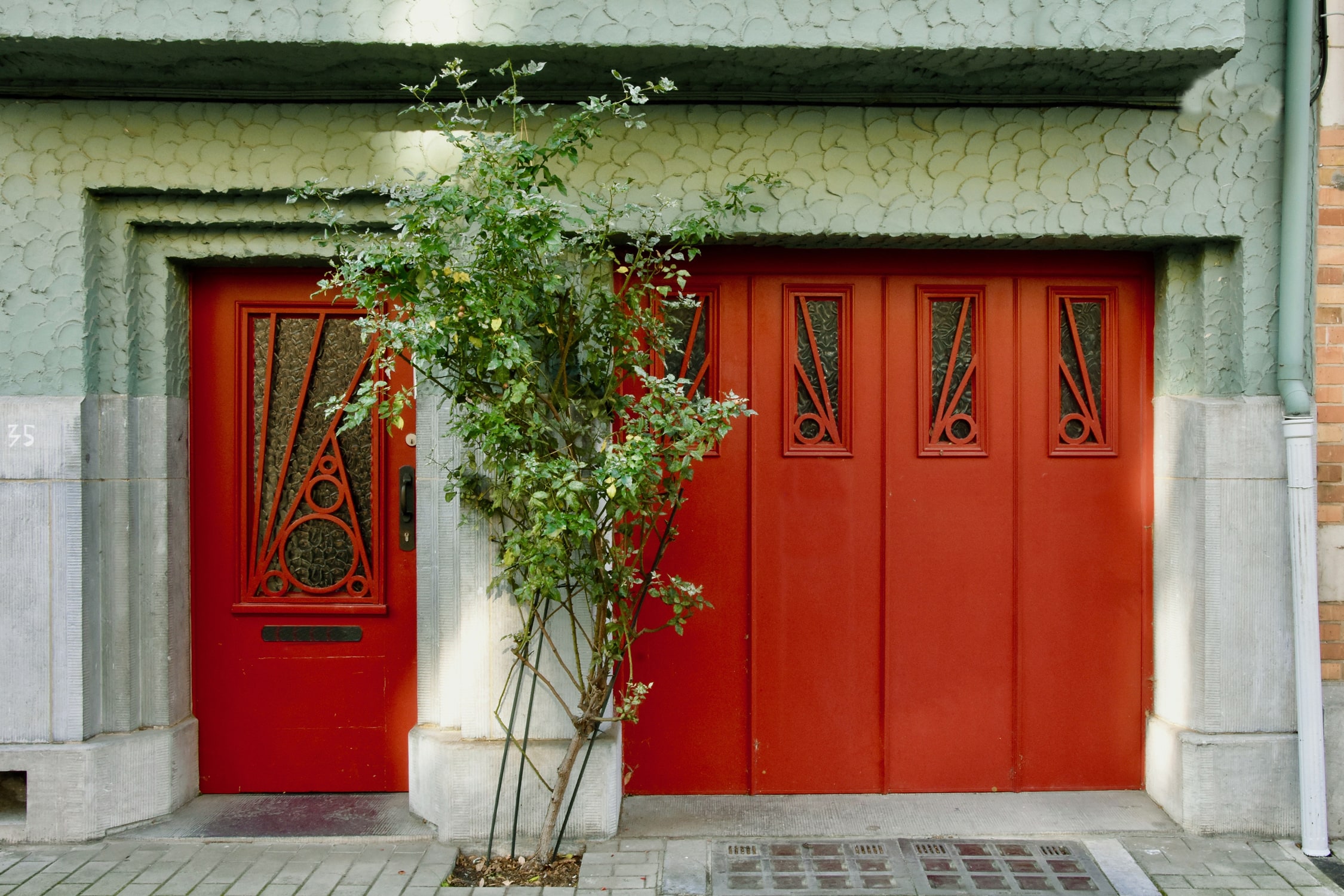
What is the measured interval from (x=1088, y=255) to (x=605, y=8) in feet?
8.03

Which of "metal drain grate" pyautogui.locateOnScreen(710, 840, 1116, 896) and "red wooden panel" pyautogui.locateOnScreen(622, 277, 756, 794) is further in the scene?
"red wooden panel" pyautogui.locateOnScreen(622, 277, 756, 794)

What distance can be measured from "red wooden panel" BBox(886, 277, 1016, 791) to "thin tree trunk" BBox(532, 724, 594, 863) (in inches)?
60.2

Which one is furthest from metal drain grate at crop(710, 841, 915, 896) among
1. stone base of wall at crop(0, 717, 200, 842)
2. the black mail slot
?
stone base of wall at crop(0, 717, 200, 842)

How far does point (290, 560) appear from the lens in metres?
4.45

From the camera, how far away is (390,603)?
14.6 ft

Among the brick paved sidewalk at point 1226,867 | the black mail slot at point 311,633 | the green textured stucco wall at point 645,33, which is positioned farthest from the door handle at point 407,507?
the brick paved sidewalk at point 1226,867

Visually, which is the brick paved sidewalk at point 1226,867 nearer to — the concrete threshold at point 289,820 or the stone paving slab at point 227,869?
the stone paving slab at point 227,869

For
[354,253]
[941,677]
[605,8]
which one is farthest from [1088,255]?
[354,253]

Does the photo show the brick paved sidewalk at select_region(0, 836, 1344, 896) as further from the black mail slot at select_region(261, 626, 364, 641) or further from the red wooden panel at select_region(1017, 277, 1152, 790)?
the black mail slot at select_region(261, 626, 364, 641)

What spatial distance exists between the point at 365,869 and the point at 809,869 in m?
1.79

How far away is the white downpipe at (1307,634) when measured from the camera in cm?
390

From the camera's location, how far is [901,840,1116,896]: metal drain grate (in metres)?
3.64

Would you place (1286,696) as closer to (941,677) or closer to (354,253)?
(941,677)

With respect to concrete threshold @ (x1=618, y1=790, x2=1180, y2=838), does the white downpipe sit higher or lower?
higher
